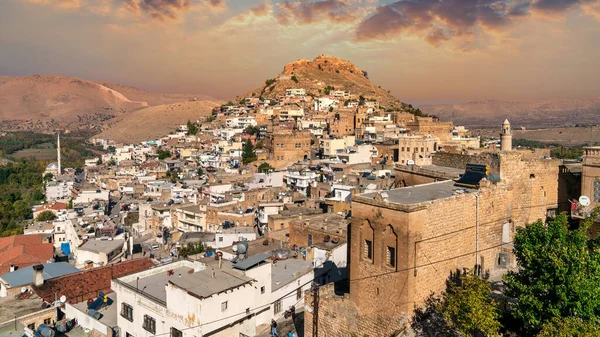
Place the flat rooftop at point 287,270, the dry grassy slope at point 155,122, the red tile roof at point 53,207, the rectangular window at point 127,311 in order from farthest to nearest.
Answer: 1. the dry grassy slope at point 155,122
2. the red tile roof at point 53,207
3. the flat rooftop at point 287,270
4. the rectangular window at point 127,311

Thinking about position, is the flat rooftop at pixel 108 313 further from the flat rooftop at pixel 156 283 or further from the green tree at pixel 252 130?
the green tree at pixel 252 130

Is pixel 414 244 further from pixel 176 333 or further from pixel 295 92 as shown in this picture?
pixel 295 92

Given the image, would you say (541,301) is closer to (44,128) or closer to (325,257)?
(325,257)

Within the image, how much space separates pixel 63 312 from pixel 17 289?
3.60 metres

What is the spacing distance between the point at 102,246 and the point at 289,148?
2727 cm

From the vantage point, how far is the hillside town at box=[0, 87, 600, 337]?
30.3ft

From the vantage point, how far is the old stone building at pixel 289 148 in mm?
48844

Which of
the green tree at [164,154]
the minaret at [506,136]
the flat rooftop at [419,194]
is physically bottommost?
the green tree at [164,154]

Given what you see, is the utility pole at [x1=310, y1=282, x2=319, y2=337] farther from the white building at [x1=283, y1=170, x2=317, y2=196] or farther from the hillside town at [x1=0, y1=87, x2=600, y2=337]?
the white building at [x1=283, y1=170, x2=317, y2=196]

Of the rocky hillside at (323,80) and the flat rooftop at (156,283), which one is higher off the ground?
the rocky hillside at (323,80)

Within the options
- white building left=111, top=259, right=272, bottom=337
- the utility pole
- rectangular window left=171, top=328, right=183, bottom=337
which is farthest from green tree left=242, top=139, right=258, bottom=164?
the utility pole

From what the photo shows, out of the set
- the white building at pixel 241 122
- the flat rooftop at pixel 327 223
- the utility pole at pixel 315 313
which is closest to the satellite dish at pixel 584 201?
the utility pole at pixel 315 313

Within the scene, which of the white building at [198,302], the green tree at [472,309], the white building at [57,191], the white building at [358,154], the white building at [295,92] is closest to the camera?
the green tree at [472,309]

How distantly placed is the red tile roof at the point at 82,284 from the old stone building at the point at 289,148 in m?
30.3
